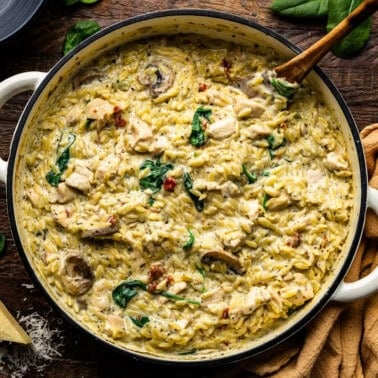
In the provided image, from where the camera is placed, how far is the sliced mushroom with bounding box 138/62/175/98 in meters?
3.71

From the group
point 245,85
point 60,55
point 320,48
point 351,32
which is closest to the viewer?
point 320,48

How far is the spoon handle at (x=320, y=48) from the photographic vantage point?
347 cm

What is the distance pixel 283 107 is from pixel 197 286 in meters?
0.95

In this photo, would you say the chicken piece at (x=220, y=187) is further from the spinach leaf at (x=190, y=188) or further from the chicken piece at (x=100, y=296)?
the chicken piece at (x=100, y=296)

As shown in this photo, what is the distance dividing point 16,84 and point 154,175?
30.1 inches

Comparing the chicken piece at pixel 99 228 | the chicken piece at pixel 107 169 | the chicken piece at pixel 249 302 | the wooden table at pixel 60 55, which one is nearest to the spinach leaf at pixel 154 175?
the chicken piece at pixel 107 169

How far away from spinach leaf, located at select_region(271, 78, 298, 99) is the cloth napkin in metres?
0.53

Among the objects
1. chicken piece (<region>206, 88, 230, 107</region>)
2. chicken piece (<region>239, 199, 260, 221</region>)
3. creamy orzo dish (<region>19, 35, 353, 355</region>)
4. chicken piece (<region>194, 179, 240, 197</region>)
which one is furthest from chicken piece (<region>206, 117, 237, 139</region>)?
chicken piece (<region>239, 199, 260, 221</region>)

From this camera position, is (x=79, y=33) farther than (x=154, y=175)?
Yes

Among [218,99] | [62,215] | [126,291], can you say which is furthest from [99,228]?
[218,99]

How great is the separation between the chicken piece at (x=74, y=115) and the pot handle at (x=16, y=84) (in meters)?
0.22

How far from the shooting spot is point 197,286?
3.64m

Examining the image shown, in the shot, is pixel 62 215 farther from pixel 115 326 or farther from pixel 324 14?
pixel 324 14

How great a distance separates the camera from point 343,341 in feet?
13.1
